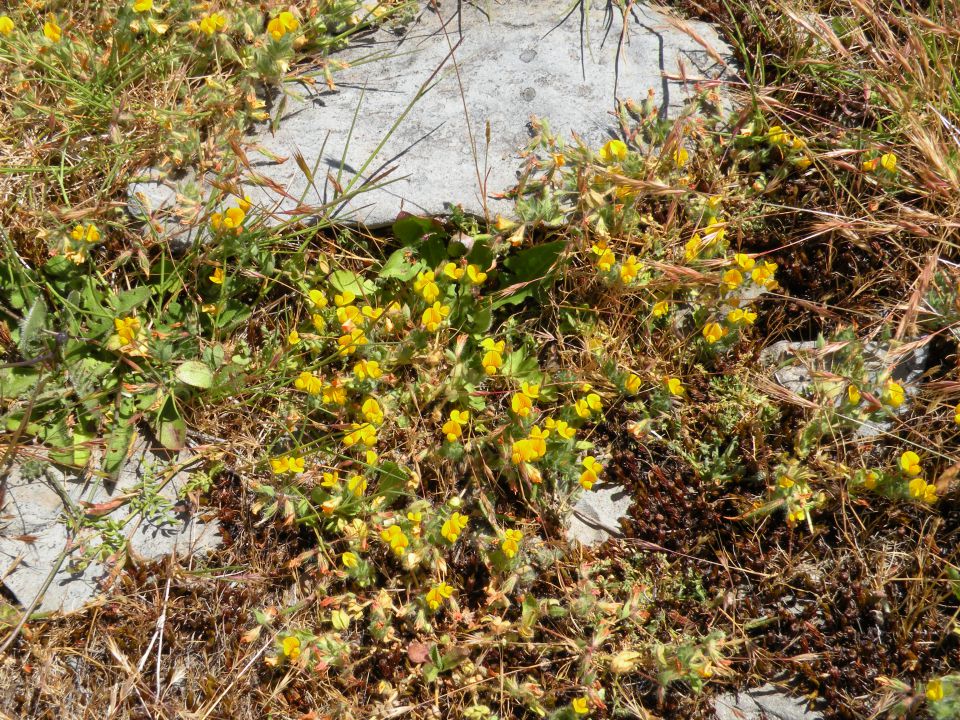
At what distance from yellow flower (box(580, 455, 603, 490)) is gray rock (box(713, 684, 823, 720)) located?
1.05 m

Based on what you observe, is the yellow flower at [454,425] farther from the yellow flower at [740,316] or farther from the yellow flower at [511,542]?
the yellow flower at [740,316]

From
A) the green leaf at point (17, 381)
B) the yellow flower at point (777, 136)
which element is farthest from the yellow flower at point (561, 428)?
the green leaf at point (17, 381)

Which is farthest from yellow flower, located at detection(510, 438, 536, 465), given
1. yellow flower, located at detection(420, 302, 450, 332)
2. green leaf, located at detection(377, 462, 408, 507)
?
yellow flower, located at detection(420, 302, 450, 332)

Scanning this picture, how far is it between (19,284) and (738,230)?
338cm

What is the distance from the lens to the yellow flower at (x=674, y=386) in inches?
128

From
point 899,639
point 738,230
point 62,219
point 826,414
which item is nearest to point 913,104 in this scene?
point 738,230

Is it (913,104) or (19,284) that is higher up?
(913,104)

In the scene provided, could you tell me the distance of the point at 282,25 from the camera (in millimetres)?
3473

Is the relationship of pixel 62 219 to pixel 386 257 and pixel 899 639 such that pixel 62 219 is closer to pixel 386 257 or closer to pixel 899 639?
pixel 386 257

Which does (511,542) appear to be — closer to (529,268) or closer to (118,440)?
(529,268)

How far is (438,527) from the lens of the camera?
127 inches

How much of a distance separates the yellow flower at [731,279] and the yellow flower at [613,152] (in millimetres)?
764

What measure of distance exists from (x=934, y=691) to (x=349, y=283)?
9.72 feet

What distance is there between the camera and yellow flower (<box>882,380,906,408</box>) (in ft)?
10.3
